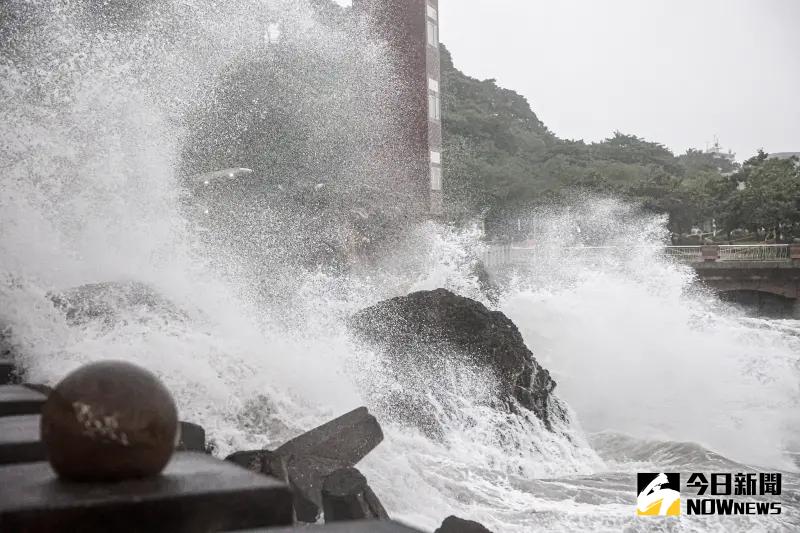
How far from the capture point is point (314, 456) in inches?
183

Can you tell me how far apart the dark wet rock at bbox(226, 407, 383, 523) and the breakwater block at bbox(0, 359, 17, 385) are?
7.73ft

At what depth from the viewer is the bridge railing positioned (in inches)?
1206

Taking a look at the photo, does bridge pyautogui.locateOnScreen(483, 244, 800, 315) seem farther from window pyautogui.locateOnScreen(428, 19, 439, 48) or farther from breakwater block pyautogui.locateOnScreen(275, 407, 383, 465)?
breakwater block pyautogui.locateOnScreen(275, 407, 383, 465)

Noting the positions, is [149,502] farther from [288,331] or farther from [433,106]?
[433,106]

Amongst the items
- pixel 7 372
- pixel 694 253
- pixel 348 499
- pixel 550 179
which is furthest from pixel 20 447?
pixel 550 179

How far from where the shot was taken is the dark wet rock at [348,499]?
383cm

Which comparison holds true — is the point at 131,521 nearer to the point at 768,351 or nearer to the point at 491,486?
the point at 491,486

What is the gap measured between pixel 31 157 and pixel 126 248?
1720 millimetres

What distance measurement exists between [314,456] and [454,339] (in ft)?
17.2

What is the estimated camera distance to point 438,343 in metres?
9.62

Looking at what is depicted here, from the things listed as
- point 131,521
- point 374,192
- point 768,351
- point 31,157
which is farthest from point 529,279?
point 131,521

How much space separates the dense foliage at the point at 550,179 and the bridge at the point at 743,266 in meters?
9.53

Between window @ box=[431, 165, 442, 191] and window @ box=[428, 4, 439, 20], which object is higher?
window @ box=[428, 4, 439, 20]

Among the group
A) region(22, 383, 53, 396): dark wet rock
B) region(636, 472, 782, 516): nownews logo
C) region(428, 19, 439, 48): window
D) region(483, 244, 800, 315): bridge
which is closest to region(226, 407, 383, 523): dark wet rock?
region(22, 383, 53, 396): dark wet rock
